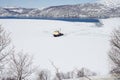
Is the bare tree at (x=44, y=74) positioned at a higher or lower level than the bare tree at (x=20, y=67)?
lower

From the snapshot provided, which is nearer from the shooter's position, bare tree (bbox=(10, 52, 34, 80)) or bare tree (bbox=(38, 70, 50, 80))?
bare tree (bbox=(10, 52, 34, 80))

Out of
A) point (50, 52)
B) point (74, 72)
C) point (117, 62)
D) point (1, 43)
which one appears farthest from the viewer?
point (50, 52)

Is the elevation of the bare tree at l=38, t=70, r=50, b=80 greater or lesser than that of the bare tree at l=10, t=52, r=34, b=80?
lesser

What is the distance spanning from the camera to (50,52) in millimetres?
37438

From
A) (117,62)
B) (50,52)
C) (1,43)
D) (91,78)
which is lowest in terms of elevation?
(50,52)

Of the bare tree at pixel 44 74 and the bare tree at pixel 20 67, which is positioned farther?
the bare tree at pixel 44 74

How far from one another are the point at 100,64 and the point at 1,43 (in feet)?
70.6

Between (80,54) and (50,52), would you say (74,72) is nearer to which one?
(80,54)

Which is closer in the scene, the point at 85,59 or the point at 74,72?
the point at 74,72

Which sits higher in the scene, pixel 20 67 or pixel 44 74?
pixel 20 67

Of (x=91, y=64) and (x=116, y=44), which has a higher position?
(x=116, y=44)

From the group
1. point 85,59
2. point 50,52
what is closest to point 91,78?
point 85,59

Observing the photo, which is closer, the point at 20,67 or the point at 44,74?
the point at 20,67

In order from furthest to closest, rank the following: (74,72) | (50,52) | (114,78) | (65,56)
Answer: (50,52)
(65,56)
(74,72)
(114,78)
